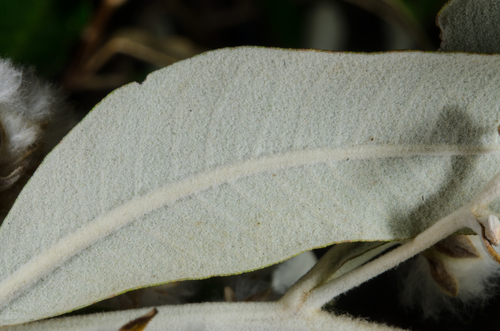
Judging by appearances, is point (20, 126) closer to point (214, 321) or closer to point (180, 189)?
point (180, 189)

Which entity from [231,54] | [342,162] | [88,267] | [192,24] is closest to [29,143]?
[88,267]

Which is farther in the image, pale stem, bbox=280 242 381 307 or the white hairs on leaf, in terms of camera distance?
the white hairs on leaf

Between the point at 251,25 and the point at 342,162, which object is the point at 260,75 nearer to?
the point at 342,162

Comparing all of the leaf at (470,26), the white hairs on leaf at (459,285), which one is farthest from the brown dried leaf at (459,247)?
the leaf at (470,26)

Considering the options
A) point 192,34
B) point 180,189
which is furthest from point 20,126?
point 192,34

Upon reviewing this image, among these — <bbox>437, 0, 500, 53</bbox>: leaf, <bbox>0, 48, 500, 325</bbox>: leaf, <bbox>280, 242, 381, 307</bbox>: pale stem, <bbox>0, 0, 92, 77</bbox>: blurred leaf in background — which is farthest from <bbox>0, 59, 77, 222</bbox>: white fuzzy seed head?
<bbox>437, 0, 500, 53</bbox>: leaf

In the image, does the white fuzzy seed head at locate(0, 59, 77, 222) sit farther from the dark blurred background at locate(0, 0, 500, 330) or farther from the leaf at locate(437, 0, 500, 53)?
the leaf at locate(437, 0, 500, 53)
